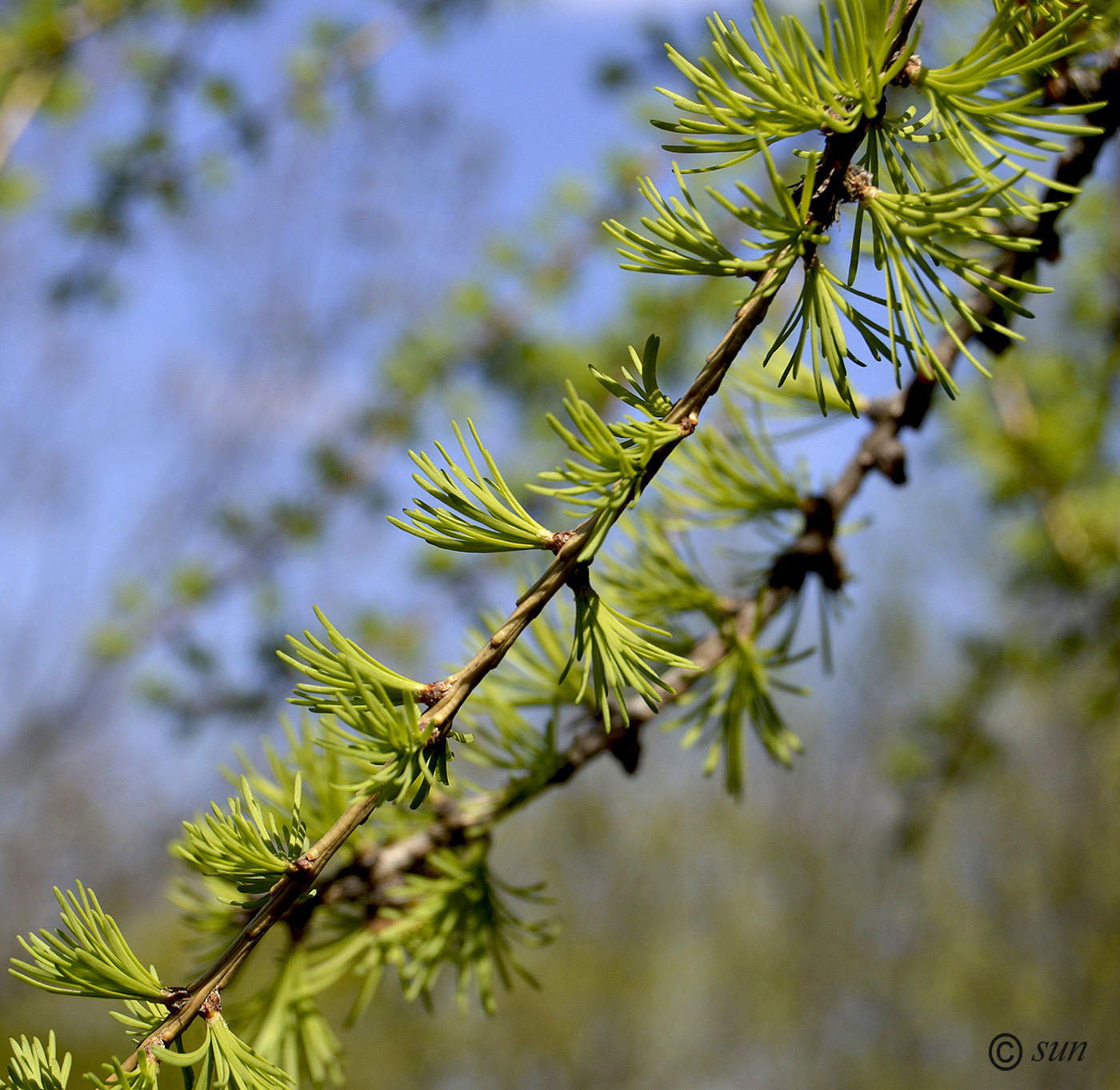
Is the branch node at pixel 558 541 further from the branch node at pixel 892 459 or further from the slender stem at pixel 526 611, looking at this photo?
the branch node at pixel 892 459

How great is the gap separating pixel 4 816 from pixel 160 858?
3.43 ft

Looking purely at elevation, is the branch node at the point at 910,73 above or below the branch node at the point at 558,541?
above

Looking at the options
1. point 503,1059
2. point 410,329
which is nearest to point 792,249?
point 410,329

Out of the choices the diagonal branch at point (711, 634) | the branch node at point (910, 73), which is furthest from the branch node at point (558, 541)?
the branch node at point (910, 73)

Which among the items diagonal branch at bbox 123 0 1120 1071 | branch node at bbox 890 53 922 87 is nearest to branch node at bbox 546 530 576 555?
diagonal branch at bbox 123 0 1120 1071

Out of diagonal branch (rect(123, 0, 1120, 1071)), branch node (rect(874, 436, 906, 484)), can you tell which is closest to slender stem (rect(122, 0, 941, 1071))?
diagonal branch (rect(123, 0, 1120, 1071))

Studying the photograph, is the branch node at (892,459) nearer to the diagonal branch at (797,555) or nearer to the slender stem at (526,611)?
the diagonal branch at (797,555)

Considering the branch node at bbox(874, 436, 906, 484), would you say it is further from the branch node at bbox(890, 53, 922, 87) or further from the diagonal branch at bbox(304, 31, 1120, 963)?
the branch node at bbox(890, 53, 922, 87)

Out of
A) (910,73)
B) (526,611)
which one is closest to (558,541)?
(526,611)

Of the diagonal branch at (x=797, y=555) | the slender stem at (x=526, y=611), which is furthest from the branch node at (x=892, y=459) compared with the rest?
the slender stem at (x=526, y=611)

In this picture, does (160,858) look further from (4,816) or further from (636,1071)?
(636,1071)

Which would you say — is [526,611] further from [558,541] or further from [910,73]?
[910,73]

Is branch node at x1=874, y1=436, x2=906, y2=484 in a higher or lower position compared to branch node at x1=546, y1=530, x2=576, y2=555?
lower

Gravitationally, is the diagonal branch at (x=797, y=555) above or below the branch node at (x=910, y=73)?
below
